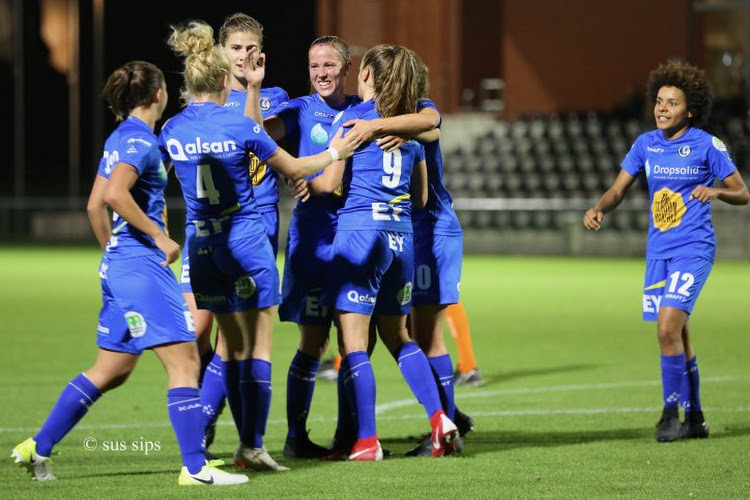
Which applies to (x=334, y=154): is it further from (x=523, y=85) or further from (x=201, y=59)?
(x=523, y=85)

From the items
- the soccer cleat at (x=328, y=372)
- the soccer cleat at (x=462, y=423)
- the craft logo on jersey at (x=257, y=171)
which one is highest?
the craft logo on jersey at (x=257, y=171)

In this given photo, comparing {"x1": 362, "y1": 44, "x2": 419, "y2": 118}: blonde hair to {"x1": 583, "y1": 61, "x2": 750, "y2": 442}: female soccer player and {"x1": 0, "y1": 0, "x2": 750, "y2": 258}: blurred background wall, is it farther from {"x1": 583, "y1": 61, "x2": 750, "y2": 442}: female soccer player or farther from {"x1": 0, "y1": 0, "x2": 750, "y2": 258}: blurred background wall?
{"x1": 0, "y1": 0, "x2": 750, "y2": 258}: blurred background wall

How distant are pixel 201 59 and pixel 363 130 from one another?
80cm

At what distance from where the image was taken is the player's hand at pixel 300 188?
5.45 m

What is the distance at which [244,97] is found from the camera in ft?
20.3

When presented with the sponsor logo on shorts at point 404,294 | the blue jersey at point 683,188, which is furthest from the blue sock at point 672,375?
the sponsor logo on shorts at point 404,294

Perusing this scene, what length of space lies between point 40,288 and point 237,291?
12.5 m

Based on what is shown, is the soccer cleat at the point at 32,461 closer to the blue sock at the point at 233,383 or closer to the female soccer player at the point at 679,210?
the blue sock at the point at 233,383

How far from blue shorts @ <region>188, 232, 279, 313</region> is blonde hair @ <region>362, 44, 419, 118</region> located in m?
0.89

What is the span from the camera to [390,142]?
5.64 m

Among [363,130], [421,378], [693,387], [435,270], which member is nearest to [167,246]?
[363,130]

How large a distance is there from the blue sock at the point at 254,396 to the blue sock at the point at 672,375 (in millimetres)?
2231

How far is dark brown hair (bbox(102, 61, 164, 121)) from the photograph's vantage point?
5207mm

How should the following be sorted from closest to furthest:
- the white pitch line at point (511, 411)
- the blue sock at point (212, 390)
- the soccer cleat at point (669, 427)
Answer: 1. the blue sock at point (212, 390)
2. the soccer cleat at point (669, 427)
3. the white pitch line at point (511, 411)
